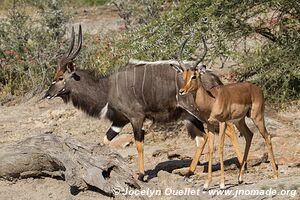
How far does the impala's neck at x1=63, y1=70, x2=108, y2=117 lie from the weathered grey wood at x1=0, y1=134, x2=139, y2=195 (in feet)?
3.55

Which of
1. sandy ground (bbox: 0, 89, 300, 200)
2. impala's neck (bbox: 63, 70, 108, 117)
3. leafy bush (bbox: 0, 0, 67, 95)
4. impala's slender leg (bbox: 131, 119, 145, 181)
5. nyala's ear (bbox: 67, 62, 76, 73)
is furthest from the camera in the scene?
leafy bush (bbox: 0, 0, 67, 95)

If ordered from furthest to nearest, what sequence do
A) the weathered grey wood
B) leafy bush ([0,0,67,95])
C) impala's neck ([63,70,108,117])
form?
leafy bush ([0,0,67,95])
impala's neck ([63,70,108,117])
the weathered grey wood

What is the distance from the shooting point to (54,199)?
27.9 ft

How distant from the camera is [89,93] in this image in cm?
959

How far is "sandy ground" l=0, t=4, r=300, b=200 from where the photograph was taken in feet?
25.1

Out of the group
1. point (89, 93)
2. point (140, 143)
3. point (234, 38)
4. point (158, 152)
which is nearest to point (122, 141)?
point (158, 152)

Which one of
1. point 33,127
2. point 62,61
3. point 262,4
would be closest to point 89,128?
point 33,127

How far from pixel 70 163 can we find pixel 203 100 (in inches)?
67.5

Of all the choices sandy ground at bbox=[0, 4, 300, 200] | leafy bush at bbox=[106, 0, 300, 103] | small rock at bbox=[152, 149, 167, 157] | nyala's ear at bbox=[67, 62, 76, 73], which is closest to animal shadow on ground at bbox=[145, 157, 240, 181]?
sandy ground at bbox=[0, 4, 300, 200]

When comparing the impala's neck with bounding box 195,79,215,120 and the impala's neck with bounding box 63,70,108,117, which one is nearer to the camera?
the impala's neck with bounding box 195,79,215,120

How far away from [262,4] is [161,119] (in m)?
3.50

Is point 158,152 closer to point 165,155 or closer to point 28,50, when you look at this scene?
point 165,155

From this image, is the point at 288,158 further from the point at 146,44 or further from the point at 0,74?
the point at 0,74

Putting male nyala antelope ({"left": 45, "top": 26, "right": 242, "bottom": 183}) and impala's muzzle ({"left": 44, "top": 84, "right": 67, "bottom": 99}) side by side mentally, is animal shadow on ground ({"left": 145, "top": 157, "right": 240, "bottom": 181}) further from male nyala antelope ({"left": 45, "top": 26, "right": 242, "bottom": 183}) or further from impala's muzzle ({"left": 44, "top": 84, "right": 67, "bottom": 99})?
impala's muzzle ({"left": 44, "top": 84, "right": 67, "bottom": 99})
